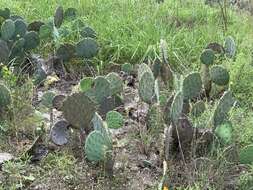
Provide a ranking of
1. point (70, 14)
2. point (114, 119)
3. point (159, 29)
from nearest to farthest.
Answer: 1. point (114, 119)
2. point (159, 29)
3. point (70, 14)

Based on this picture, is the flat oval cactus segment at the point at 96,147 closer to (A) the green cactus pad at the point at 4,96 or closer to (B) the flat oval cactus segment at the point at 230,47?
(A) the green cactus pad at the point at 4,96

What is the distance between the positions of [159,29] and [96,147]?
214 centimetres

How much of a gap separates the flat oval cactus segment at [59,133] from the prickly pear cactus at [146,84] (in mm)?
472

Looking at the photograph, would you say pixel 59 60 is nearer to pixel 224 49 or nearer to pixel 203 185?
pixel 224 49

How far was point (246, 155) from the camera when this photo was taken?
2.93 meters

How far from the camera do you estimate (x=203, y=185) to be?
2840mm

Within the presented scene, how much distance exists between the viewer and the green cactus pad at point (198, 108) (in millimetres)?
3199

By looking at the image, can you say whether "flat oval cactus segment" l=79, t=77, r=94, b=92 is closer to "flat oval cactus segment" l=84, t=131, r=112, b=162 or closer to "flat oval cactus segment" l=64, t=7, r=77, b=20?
"flat oval cactus segment" l=84, t=131, r=112, b=162

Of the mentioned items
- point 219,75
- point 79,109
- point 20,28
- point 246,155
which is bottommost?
point 246,155

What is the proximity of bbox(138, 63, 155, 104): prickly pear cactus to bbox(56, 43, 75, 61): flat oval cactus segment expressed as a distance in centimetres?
98

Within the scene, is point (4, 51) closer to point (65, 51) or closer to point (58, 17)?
point (65, 51)

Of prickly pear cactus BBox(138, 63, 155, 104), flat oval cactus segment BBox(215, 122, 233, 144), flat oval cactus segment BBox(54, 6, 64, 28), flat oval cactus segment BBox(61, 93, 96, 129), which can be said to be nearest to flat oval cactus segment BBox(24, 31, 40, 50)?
flat oval cactus segment BBox(54, 6, 64, 28)

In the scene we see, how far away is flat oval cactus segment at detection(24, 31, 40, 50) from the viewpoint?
4.07 meters

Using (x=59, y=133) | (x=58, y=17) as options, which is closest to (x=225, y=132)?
(x=59, y=133)
